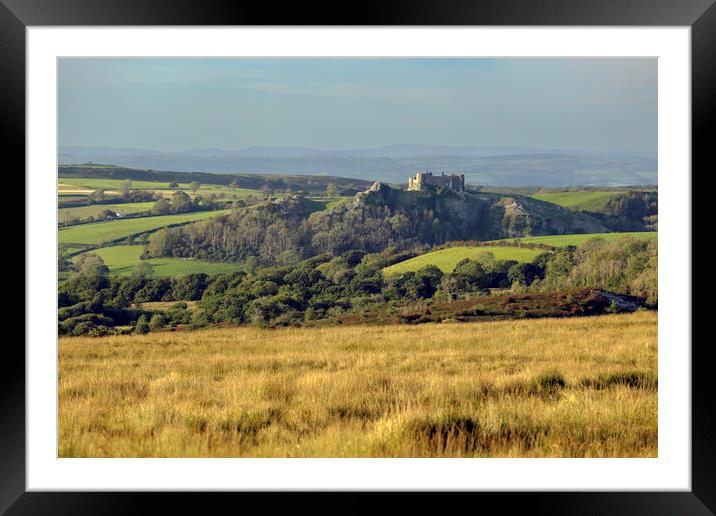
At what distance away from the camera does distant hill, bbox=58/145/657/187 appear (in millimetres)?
46875

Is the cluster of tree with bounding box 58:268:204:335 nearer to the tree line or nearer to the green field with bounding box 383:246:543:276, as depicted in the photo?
the tree line

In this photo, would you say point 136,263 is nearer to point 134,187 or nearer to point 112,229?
A: point 112,229

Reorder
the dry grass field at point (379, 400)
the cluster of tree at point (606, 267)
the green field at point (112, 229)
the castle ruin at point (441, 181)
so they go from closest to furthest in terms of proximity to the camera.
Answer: the dry grass field at point (379, 400), the cluster of tree at point (606, 267), the green field at point (112, 229), the castle ruin at point (441, 181)

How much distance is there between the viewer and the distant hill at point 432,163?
46.9 m

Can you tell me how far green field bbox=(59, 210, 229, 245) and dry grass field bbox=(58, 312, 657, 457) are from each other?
1203 inches

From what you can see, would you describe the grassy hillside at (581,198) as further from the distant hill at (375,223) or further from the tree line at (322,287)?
the tree line at (322,287)

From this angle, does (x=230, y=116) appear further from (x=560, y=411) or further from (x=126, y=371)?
(x=560, y=411)

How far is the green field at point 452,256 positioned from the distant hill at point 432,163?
991 cm

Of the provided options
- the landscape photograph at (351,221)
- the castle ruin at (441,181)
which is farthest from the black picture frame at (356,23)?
the castle ruin at (441,181)

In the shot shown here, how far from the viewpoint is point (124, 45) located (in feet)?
13.7

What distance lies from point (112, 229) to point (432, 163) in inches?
882

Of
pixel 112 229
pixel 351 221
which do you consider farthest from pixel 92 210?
pixel 351 221

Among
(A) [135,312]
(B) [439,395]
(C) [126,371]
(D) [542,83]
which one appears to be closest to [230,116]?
(A) [135,312]

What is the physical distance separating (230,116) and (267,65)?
25.7 feet
